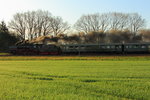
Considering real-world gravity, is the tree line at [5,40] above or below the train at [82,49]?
above

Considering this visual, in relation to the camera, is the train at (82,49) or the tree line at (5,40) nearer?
the train at (82,49)

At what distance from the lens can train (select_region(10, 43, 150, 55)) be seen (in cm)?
5394

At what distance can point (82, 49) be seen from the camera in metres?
58.8

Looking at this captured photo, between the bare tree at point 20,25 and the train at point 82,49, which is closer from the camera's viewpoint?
the train at point 82,49

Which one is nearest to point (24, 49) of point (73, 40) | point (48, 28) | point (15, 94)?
point (73, 40)

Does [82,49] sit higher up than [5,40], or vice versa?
[5,40]

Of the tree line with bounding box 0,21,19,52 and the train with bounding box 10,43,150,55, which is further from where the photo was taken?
the tree line with bounding box 0,21,19,52

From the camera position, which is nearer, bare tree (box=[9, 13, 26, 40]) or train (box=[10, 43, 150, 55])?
train (box=[10, 43, 150, 55])

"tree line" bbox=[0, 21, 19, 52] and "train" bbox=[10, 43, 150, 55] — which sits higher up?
"tree line" bbox=[0, 21, 19, 52]

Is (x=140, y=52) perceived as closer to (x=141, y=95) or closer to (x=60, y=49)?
(x=60, y=49)

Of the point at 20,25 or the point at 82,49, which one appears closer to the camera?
the point at 82,49

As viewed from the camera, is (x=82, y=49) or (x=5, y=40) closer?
(x=82, y=49)

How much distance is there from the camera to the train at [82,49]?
5394 cm

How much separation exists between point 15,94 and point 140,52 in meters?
50.9
